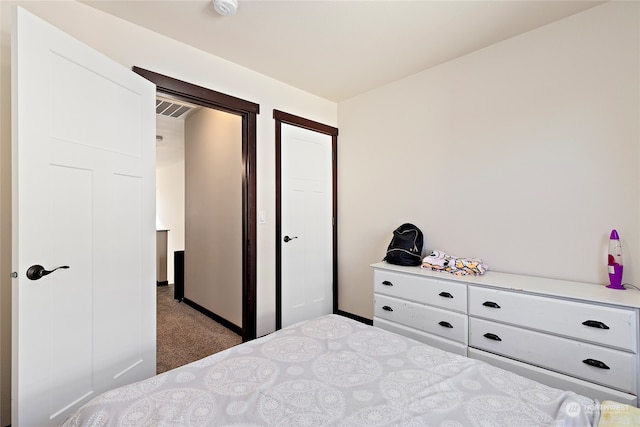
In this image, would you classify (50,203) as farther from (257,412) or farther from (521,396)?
(521,396)

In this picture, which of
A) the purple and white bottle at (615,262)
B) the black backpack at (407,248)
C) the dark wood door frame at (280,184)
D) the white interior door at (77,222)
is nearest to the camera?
the white interior door at (77,222)

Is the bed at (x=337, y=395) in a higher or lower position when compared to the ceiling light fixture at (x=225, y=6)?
lower

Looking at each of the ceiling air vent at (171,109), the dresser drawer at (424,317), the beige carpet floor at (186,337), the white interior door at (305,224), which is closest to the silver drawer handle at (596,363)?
the dresser drawer at (424,317)

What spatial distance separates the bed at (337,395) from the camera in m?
0.89

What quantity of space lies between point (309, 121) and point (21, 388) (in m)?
2.85

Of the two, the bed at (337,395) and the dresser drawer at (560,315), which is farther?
the dresser drawer at (560,315)

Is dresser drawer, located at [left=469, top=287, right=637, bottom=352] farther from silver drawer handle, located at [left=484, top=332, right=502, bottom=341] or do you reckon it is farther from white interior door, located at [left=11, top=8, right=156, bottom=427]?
white interior door, located at [left=11, top=8, right=156, bottom=427]

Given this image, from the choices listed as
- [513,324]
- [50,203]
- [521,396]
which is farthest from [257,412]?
[513,324]

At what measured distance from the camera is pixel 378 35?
2.16 metres

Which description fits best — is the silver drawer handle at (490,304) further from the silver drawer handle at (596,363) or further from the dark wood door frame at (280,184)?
the dark wood door frame at (280,184)

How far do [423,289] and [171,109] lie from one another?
3.50 meters

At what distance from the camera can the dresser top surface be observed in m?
1.57

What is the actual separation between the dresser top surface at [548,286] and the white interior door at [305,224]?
1125 millimetres

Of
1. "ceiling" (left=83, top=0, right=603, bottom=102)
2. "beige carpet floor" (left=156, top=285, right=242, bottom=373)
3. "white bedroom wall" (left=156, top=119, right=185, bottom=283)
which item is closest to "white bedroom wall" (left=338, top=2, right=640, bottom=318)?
"ceiling" (left=83, top=0, right=603, bottom=102)
